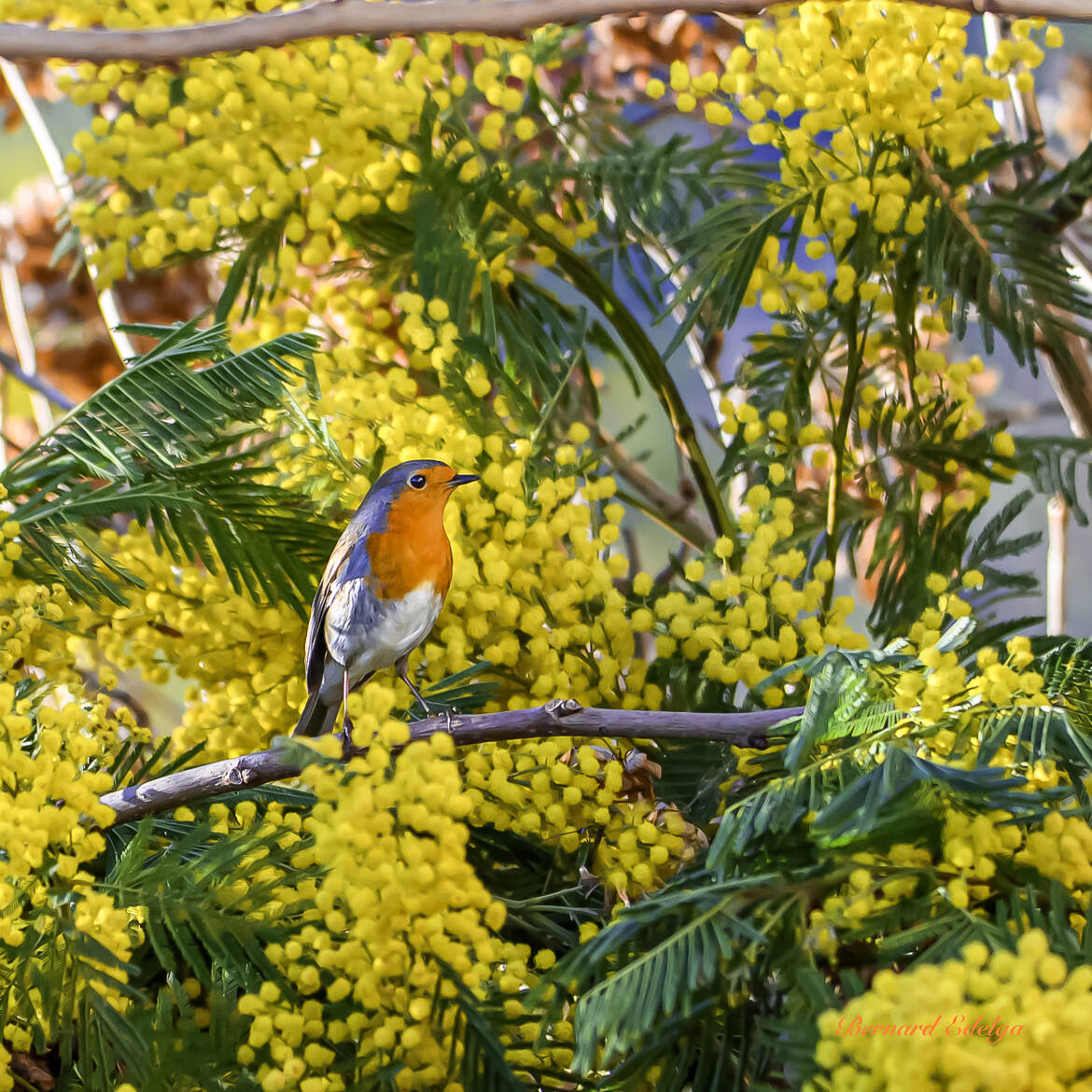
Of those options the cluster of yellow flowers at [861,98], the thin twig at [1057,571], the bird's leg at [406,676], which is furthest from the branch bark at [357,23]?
the thin twig at [1057,571]

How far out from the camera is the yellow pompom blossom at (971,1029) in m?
A: 0.27

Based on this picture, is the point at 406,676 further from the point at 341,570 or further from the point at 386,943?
the point at 386,943

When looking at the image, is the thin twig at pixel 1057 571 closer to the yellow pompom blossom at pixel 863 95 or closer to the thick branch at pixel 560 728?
the yellow pompom blossom at pixel 863 95

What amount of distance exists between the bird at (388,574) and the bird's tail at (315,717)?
0.07 feet

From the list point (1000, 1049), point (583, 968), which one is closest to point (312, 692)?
point (583, 968)

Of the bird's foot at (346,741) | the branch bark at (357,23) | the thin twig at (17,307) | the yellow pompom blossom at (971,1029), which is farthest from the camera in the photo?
the thin twig at (17,307)

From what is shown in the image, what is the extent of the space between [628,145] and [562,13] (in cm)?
37

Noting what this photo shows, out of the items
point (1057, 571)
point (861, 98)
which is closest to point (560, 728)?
point (861, 98)

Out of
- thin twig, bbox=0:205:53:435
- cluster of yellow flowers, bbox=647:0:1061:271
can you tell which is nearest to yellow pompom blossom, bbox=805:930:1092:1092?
cluster of yellow flowers, bbox=647:0:1061:271

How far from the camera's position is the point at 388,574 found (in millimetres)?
521

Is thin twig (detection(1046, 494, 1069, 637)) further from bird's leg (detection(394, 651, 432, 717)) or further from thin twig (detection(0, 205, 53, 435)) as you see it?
thin twig (detection(0, 205, 53, 435))

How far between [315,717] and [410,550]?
114 mm

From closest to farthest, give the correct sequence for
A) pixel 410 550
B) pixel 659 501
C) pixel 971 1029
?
1. pixel 971 1029
2. pixel 410 550
3. pixel 659 501

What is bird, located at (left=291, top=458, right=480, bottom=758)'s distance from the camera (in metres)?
0.52
